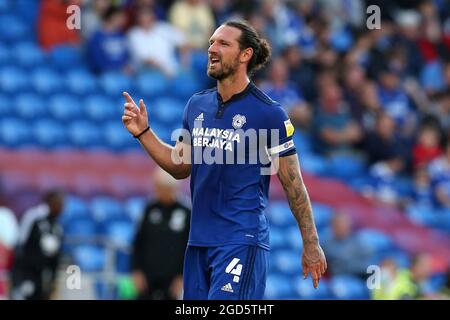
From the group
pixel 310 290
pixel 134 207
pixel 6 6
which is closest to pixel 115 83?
pixel 6 6

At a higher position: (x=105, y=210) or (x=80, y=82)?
(x=80, y=82)

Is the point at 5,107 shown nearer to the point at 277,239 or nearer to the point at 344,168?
the point at 277,239

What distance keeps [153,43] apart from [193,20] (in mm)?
959

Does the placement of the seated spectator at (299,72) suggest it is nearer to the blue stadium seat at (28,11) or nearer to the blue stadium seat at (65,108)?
the blue stadium seat at (65,108)

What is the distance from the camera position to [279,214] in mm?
15562

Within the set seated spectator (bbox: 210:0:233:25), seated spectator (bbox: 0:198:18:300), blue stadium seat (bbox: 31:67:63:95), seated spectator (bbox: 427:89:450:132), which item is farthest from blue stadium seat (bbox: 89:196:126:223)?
seated spectator (bbox: 427:89:450:132)

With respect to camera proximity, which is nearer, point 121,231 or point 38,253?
point 38,253

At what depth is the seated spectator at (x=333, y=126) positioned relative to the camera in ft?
57.0

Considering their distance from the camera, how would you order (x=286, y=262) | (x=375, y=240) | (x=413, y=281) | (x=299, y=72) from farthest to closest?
(x=299, y=72), (x=375, y=240), (x=286, y=262), (x=413, y=281)

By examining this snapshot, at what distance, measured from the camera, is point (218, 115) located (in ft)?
25.0

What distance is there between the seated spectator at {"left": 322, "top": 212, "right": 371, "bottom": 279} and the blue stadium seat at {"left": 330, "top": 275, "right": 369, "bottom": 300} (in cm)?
11
